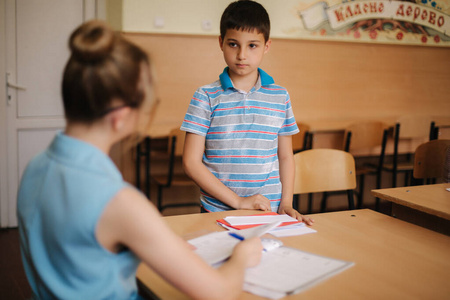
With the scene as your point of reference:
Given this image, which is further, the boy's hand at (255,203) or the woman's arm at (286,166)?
the woman's arm at (286,166)

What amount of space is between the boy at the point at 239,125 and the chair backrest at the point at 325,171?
0.23m

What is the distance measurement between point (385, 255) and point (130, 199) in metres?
0.78

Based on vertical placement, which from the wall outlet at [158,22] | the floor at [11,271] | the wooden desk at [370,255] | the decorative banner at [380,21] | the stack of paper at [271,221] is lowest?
the floor at [11,271]

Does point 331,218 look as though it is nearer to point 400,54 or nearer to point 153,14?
point 153,14

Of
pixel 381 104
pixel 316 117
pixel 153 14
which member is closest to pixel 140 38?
pixel 153 14

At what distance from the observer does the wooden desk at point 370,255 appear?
3.38 feet

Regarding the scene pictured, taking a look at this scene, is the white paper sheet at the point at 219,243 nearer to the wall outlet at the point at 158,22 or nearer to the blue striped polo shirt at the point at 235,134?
the blue striped polo shirt at the point at 235,134

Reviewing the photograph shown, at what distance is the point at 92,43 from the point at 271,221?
867 mm

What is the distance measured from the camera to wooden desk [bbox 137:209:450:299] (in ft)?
3.38

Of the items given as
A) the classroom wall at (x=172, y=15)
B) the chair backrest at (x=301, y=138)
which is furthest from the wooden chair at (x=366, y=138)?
the classroom wall at (x=172, y=15)

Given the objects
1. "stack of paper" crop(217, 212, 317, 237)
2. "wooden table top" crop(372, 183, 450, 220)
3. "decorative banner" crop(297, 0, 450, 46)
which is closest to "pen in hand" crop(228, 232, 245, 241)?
"stack of paper" crop(217, 212, 317, 237)

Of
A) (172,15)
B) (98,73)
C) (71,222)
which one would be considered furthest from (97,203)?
(172,15)

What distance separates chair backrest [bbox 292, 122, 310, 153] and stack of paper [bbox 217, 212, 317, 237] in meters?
2.33

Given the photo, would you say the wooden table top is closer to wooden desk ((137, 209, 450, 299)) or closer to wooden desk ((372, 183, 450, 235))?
wooden desk ((372, 183, 450, 235))
